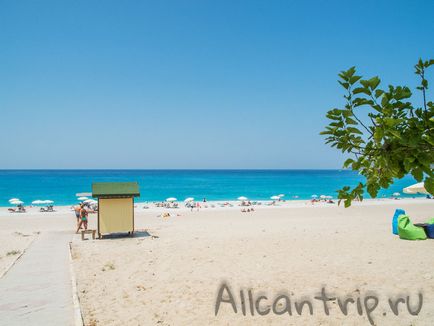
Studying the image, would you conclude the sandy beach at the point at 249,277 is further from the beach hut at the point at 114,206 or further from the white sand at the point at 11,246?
the beach hut at the point at 114,206

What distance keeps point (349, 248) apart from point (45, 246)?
484 inches

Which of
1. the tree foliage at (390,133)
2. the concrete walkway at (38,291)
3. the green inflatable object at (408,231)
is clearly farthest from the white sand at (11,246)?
the green inflatable object at (408,231)

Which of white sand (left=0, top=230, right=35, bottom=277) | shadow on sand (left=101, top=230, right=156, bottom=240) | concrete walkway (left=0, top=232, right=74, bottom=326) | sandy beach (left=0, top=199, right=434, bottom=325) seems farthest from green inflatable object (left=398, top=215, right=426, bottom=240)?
white sand (left=0, top=230, right=35, bottom=277)

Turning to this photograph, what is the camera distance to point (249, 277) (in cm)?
977

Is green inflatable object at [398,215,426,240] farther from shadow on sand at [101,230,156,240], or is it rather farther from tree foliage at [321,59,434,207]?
tree foliage at [321,59,434,207]

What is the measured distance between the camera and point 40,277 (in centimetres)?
988

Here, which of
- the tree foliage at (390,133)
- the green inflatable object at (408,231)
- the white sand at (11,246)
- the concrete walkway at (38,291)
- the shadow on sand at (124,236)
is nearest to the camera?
the tree foliage at (390,133)

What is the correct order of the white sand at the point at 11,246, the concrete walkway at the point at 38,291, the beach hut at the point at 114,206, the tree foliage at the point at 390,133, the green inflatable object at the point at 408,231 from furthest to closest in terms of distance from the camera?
the beach hut at the point at 114,206, the green inflatable object at the point at 408,231, the white sand at the point at 11,246, the concrete walkway at the point at 38,291, the tree foliage at the point at 390,133

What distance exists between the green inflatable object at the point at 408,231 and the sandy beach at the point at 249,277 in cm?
44

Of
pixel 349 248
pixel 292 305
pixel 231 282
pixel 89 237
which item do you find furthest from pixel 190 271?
pixel 89 237

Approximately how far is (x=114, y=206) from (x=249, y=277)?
384 inches

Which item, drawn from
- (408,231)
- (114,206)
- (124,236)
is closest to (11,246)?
(114,206)

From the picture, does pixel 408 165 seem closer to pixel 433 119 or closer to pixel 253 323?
pixel 433 119

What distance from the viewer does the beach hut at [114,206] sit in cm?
1716
